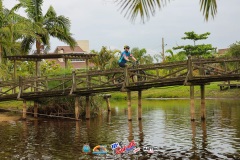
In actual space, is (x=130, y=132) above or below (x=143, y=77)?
below

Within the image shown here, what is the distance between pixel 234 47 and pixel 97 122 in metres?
40.3

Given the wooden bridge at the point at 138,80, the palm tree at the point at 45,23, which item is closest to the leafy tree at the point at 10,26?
the palm tree at the point at 45,23

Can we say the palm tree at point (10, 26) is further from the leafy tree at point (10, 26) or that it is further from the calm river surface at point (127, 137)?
the calm river surface at point (127, 137)

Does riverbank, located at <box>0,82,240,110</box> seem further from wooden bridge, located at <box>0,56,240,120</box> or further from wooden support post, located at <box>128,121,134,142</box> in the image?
wooden support post, located at <box>128,121,134,142</box>

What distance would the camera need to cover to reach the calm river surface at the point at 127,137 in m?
13.6

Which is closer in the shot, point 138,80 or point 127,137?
point 127,137

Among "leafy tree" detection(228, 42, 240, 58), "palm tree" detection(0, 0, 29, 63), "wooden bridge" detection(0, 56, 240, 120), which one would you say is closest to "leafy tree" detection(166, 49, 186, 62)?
"leafy tree" detection(228, 42, 240, 58)

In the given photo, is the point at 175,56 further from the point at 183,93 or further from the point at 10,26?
the point at 10,26

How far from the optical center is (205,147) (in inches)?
567

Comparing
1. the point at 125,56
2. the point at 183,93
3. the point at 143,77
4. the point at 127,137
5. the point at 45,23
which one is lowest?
the point at 127,137

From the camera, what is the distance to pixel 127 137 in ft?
58.4

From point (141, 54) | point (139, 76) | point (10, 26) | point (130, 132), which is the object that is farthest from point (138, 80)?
point (141, 54)

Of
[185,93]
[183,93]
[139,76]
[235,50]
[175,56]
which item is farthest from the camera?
[175,56]

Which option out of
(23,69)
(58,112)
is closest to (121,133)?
(58,112)
